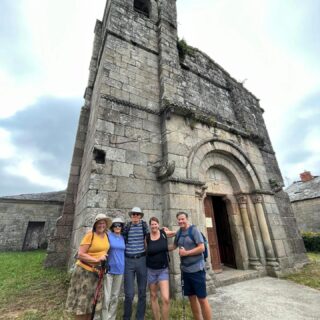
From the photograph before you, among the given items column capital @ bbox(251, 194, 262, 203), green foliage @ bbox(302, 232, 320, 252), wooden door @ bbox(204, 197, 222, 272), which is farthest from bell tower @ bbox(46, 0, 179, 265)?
green foliage @ bbox(302, 232, 320, 252)

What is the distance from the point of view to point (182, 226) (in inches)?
115

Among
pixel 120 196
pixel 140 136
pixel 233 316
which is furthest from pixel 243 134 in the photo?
pixel 233 316

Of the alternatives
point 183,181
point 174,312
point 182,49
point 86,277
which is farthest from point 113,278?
point 182,49

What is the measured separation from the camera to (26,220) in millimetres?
13867

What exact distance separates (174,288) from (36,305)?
7.97 ft

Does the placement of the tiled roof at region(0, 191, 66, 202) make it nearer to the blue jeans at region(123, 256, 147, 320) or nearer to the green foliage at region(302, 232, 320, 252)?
the blue jeans at region(123, 256, 147, 320)

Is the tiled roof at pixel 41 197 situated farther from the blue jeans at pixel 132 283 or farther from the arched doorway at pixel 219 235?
the blue jeans at pixel 132 283

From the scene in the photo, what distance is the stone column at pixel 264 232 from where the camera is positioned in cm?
524

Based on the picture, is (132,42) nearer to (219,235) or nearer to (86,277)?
(86,277)

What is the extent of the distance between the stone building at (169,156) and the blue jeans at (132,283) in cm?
114

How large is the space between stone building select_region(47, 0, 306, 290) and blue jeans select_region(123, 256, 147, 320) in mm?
1144

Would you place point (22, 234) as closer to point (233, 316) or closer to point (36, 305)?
point (36, 305)

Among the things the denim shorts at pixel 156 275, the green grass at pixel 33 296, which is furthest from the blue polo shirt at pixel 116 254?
the green grass at pixel 33 296

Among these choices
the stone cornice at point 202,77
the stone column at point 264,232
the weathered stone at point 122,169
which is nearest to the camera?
the weathered stone at point 122,169
